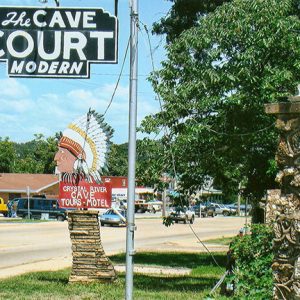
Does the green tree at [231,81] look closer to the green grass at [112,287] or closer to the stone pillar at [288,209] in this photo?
the green grass at [112,287]

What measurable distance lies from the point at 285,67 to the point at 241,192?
17.3ft

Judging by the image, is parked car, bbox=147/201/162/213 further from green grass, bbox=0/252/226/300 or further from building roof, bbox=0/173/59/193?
green grass, bbox=0/252/226/300

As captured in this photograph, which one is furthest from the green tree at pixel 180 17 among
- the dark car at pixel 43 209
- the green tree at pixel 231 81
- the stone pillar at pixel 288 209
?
the dark car at pixel 43 209

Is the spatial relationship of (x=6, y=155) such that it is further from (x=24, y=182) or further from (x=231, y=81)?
(x=231, y=81)

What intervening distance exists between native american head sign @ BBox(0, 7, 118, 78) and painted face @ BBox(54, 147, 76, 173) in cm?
488

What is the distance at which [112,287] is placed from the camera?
41.4 ft

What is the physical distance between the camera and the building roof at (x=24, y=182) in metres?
73.2

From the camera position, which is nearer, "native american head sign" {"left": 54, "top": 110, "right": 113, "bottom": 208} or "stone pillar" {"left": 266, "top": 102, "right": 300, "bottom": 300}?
"stone pillar" {"left": 266, "top": 102, "right": 300, "bottom": 300}

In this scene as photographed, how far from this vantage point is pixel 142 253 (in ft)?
78.0

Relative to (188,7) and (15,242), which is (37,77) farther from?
(15,242)

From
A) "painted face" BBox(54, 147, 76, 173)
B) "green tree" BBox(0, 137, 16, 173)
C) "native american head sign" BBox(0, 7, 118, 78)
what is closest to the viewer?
"native american head sign" BBox(0, 7, 118, 78)

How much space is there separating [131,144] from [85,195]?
618 cm

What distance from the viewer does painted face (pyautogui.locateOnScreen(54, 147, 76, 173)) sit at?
12531 mm

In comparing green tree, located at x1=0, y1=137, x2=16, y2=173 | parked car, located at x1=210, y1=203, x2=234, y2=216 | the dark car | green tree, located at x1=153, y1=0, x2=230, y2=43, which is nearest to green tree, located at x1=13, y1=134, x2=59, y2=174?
green tree, located at x1=0, y1=137, x2=16, y2=173
